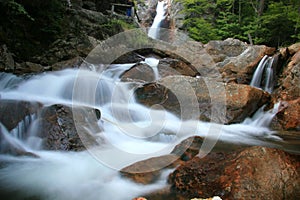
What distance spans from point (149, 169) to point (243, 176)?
4.01 feet

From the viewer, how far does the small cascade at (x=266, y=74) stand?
326 inches

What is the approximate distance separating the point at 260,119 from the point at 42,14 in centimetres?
808

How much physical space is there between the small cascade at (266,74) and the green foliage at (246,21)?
3.62m

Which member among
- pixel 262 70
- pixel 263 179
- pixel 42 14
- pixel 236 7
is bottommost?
pixel 263 179

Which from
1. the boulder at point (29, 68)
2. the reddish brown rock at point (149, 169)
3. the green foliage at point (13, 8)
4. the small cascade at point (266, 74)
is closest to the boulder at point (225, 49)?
the small cascade at point (266, 74)

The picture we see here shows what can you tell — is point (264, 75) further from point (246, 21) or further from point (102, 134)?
point (246, 21)

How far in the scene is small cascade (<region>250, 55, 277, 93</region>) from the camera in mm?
8289

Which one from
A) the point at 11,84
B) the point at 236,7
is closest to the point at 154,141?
the point at 11,84

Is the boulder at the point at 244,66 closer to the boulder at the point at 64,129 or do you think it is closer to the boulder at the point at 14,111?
the boulder at the point at 64,129

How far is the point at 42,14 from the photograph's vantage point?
816 centimetres

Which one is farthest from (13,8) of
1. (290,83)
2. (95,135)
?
(290,83)

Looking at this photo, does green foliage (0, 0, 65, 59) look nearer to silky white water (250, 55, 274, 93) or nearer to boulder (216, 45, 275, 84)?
boulder (216, 45, 275, 84)

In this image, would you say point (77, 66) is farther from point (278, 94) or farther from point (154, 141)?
point (278, 94)

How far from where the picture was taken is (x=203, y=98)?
227 inches
